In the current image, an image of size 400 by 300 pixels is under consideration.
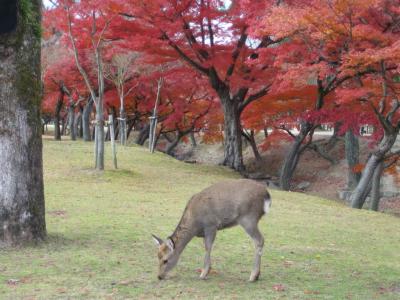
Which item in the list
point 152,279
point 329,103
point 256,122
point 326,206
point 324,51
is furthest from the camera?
point 256,122

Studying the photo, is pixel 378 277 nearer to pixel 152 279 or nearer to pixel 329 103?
pixel 152 279

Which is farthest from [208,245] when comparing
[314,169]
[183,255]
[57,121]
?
[57,121]

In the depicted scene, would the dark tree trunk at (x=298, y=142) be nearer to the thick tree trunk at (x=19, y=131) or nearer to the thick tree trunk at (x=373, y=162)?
the thick tree trunk at (x=373, y=162)

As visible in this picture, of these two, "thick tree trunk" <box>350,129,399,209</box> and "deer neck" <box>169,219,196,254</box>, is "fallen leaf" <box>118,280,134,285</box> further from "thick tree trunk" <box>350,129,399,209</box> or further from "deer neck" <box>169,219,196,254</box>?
"thick tree trunk" <box>350,129,399,209</box>

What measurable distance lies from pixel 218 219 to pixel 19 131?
308cm

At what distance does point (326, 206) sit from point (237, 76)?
29.0 feet

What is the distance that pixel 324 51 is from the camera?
57.7 ft

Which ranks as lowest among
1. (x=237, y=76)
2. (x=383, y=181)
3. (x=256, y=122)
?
(x=383, y=181)

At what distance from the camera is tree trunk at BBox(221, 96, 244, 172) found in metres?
25.2

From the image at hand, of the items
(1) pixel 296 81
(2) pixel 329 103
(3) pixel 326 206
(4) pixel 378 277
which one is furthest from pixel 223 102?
(4) pixel 378 277

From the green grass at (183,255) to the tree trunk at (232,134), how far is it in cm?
1026

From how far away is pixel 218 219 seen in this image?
6383mm

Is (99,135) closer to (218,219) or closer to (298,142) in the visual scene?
(298,142)

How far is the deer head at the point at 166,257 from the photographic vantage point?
20.4ft
